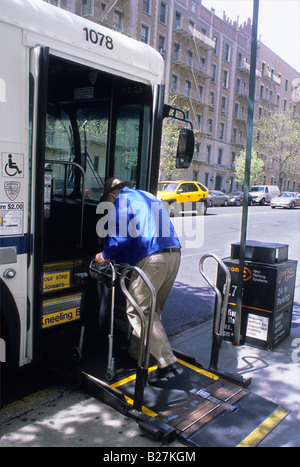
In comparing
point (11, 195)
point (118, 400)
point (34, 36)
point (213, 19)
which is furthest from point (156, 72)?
point (213, 19)

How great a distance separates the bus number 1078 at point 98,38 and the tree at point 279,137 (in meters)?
46.0

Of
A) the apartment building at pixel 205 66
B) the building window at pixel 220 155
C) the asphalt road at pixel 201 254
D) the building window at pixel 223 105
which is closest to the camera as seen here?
the asphalt road at pixel 201 254

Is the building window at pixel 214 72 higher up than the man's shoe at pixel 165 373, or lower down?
higher up

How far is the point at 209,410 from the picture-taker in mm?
3326

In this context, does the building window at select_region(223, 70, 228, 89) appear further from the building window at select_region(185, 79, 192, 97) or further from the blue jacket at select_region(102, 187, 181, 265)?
the blue jacket at select_region(102, 187, 181, 265)

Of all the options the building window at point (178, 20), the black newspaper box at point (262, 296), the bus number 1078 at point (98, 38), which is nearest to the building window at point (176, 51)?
the building window at point (178, 20)

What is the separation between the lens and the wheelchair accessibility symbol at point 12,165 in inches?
124

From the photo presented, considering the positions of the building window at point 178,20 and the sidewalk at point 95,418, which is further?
the building window at point 178,20

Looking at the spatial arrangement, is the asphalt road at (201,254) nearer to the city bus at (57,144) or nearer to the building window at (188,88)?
the city bus at (57,144)

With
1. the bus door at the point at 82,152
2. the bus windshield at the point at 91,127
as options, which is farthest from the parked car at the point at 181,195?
the bus windshield at the point at 91,127

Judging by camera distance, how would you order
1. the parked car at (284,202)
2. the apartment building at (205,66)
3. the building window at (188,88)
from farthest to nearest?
the building window at (188,88), the apartment building at (205,66), the parked car at (284,202)

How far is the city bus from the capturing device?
126 inches

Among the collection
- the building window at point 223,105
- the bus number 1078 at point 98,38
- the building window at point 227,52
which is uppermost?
the building window at point 227,52

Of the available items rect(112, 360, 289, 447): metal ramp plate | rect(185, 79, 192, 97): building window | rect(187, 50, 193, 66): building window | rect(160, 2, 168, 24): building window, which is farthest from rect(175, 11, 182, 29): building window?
rect(112, 360, 289, 447): metal ramp plate
